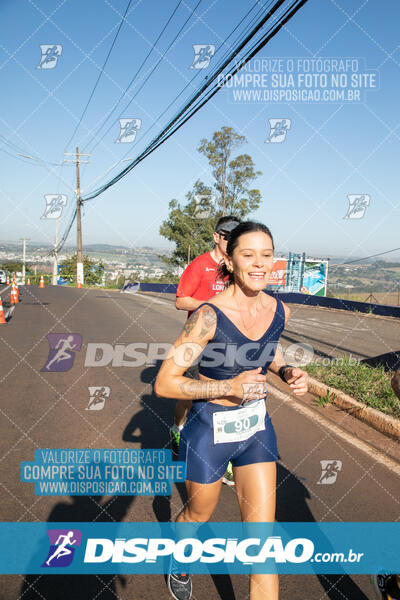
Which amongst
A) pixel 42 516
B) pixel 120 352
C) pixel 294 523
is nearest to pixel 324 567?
pixel 294 523

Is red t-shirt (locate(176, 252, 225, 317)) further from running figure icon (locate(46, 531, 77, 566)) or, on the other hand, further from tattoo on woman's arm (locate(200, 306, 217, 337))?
running figure icon (locate(46, 531, 77, 566))

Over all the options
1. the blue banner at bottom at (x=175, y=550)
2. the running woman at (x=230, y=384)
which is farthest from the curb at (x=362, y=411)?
the running woman at (x=230, y=384)

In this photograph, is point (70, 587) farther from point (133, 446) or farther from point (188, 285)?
point (188, 285)

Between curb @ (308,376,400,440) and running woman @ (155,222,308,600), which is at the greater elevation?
running woman @ (155,222,308,600)

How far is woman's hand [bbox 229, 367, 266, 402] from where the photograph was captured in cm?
215

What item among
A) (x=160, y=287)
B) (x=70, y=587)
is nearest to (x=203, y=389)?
(x=70, y=587)

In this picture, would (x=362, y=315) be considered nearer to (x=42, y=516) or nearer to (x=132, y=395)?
(x=132, y=395)

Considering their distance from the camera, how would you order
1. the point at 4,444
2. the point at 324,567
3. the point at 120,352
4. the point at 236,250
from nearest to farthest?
the point at 236,250 → the point at 324,567 → the point at 4,444 → the point at 120,352

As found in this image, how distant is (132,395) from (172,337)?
538cm

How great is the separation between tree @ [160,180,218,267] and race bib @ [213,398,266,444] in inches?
1645

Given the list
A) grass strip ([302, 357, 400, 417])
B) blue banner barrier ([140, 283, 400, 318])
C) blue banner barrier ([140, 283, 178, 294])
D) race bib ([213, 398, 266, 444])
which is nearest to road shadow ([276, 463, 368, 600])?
race bib ([213, 398, 266, 444])

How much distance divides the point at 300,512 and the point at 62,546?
180 centimetres

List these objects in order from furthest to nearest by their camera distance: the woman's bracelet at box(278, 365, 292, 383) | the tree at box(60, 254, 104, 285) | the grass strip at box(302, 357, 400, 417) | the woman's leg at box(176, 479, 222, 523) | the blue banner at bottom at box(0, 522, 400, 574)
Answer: the tree at box(60, 254, 104, 285), the grass strip at box(302, 357, 400, 417), the blue banner at bottom at box(0, 522, 400, 574), the woman's bracelet at box(278, 365, 292, 383), the woman's leg at box(176, 479, 222, 523)

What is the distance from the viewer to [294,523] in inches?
131
